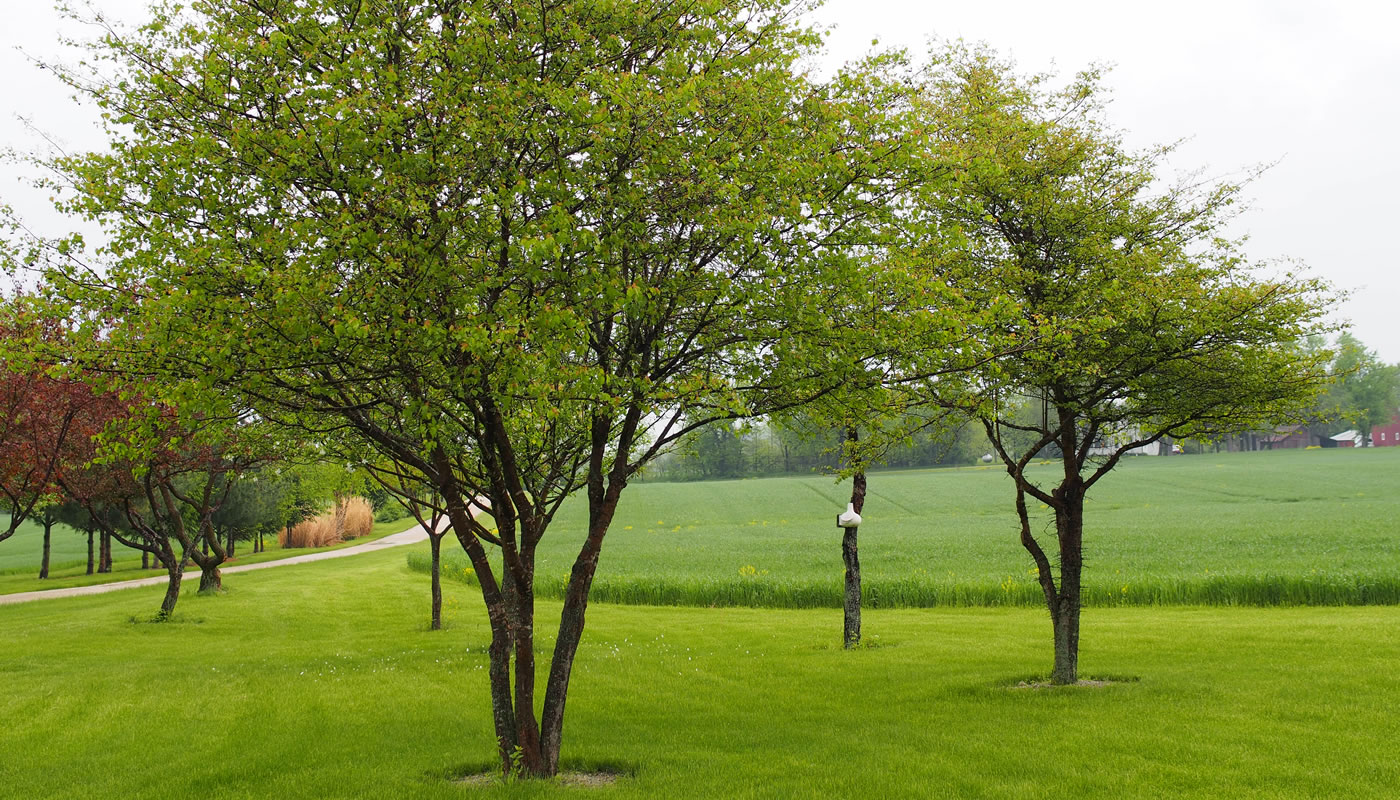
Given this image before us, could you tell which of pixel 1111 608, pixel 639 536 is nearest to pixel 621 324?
pixel 1111 608

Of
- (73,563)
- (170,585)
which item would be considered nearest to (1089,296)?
(170,585)

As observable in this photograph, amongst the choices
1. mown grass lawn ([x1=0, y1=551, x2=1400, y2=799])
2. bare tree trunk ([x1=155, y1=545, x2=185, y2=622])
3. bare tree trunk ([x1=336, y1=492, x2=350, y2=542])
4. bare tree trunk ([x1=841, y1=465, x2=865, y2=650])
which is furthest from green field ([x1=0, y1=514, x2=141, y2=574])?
bare tree trunk ([x1=841, y1=465, x2=865, y2=650])

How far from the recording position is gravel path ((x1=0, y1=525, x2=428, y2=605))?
30.5 meters

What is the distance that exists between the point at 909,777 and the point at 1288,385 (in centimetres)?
752

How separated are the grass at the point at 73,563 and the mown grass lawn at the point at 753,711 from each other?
20.1m

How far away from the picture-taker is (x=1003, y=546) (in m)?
34.1

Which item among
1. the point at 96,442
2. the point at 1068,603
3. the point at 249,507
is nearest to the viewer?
the point at 96,442

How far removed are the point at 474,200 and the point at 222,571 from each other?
123 ft

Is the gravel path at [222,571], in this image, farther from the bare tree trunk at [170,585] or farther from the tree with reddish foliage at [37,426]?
the tree with reddish foliage at [37,426]

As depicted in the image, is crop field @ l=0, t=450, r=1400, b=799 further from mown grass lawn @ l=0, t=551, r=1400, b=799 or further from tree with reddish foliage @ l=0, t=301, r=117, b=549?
tree with reddish foliage @ l=0, t=301, r=117, b=549

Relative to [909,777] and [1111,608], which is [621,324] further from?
[1111,608]

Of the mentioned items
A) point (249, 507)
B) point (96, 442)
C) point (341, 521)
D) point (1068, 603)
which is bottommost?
point (341, 521)

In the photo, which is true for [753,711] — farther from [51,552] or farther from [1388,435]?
[1388,435]

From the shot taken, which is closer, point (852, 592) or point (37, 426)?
point (852, 592)
